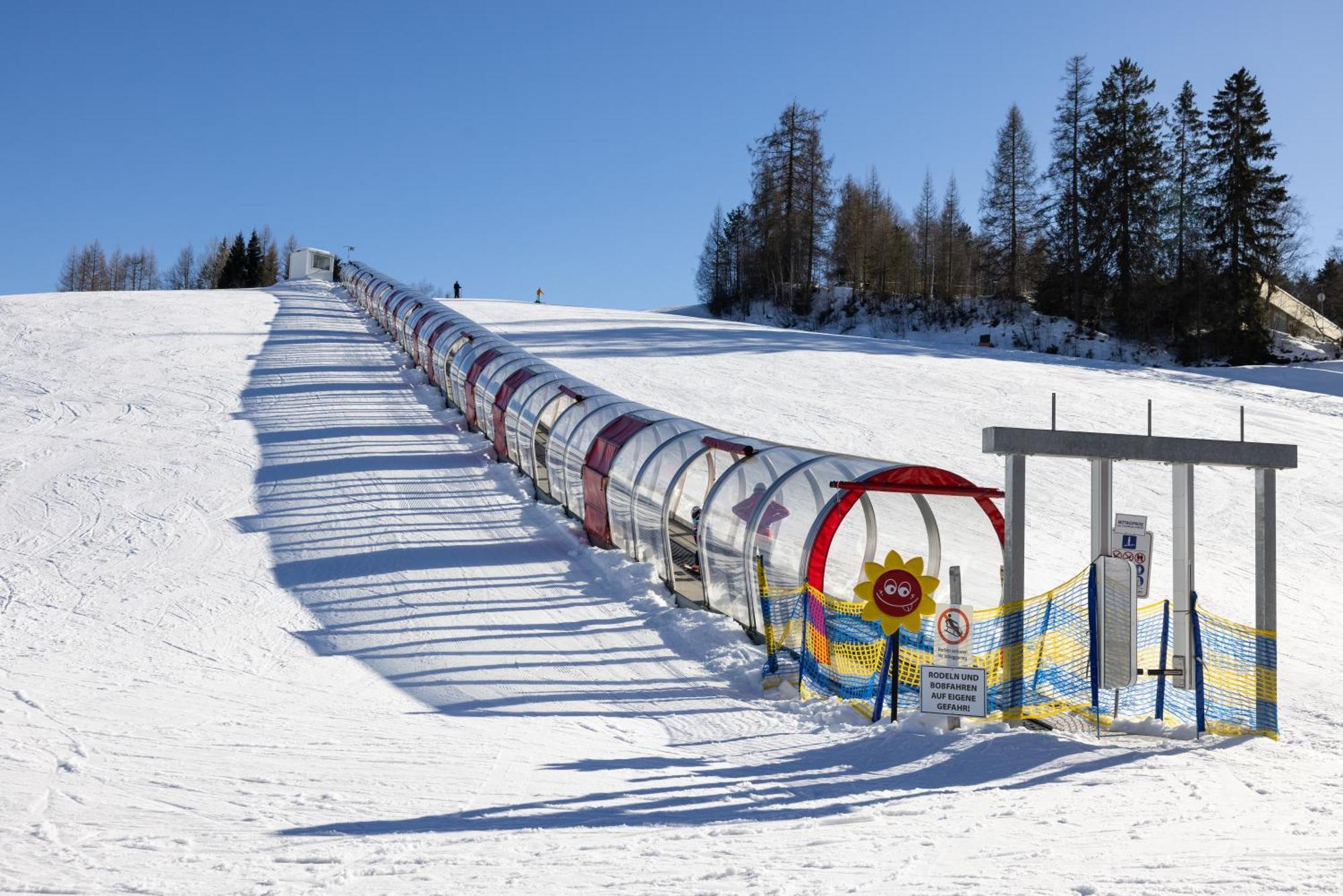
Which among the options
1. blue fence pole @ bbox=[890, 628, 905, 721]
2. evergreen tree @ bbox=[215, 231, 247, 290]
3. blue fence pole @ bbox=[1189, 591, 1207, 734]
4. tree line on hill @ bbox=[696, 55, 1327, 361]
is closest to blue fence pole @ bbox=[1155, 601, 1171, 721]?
blue fence pole @ bbox=[1189, 591, 1207, 734]

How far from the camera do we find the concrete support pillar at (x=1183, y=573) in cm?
763

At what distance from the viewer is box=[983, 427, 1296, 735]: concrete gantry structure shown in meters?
7.44

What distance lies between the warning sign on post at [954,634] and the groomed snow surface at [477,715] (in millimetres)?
484

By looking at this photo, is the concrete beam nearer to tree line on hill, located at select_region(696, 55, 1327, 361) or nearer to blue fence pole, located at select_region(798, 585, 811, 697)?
blue fence pole, located at select_region(798, 585, 811, 697)

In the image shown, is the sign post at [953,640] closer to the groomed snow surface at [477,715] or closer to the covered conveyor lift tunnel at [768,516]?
the groomed snow surface at [477,715]

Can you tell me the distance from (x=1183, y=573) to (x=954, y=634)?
1.93 meters

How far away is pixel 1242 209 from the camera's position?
42.1 meters

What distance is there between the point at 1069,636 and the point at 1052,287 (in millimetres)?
42217

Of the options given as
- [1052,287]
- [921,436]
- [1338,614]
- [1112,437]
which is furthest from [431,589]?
[1052,287]

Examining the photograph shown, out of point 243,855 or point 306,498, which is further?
point 306,498

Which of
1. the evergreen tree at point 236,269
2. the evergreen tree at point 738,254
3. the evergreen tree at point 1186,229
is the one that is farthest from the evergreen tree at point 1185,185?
the evergreen tree at point 236,269

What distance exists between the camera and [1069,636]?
25.4 feet

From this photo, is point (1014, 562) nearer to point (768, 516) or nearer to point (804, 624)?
point (804, 624)

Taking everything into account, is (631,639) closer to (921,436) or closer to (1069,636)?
(1069,636)
